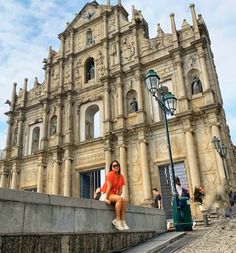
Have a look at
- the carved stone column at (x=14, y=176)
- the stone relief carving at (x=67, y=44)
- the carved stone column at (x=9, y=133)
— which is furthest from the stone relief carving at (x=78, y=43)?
the carved stone column at (x=14, y=176)

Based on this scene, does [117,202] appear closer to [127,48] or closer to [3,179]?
[127,48]

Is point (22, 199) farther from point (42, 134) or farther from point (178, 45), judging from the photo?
point (42, 134)

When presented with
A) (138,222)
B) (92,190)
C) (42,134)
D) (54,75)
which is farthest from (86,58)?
(138,222)

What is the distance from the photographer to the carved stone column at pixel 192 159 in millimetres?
13613

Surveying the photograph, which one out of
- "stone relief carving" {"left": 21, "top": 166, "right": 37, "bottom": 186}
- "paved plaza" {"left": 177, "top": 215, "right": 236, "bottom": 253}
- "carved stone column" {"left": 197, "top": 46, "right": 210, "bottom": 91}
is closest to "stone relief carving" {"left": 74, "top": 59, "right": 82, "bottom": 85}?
"stone relief carving" {"left": 21, "top": 166, "right": 37, "bottom": 186}

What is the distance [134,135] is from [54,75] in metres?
10.1

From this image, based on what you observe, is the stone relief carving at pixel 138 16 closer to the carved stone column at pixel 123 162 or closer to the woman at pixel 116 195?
the carved stone column at pixel 123 162

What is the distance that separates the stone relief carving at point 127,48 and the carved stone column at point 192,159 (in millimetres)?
7453

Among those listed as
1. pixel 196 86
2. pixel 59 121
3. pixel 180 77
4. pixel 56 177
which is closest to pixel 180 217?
pixel 196 86

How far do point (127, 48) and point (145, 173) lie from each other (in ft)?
30.4

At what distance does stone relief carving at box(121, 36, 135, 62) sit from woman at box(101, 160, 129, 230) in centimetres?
1432

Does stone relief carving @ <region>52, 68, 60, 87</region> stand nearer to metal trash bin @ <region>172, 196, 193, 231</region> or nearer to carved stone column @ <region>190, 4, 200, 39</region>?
carved stone column @ <region>190, 4, 200, 39</region>

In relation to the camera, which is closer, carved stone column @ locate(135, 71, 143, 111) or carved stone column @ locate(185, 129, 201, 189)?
carved stone column @ locate(185, 129, 201, 189)

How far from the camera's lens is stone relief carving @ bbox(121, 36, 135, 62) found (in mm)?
19078
